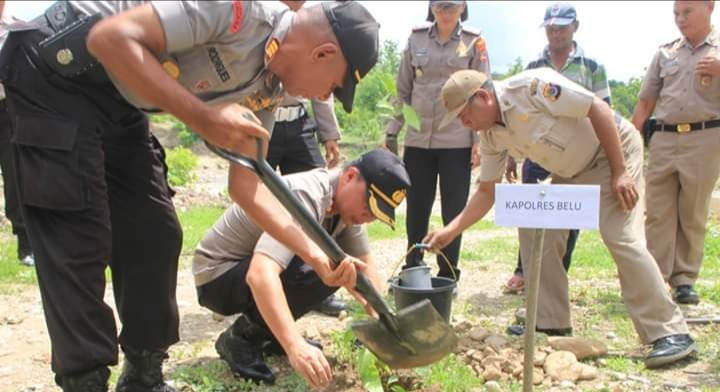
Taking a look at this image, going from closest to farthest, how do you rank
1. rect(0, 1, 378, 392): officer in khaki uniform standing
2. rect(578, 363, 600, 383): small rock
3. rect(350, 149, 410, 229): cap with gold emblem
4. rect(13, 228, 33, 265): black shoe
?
1. rect(0, 1, 378, 392): officer in khaki uniform standing
2. rect(350, 149, 410, 229): cap with gold emblem
3. rect(578, 363, 600, 383): small rock
4. rect(13, 228, 33, 265): black shoe

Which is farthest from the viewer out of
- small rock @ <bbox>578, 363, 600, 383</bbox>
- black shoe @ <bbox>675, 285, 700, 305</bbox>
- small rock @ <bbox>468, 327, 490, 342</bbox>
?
black shoe @ <bbox>675, 285, 700, 305</bbox>

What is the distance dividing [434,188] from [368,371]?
2315 millimetres

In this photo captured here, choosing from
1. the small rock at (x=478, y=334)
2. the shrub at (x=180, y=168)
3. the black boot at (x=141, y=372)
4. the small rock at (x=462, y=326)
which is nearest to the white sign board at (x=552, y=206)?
the small rock at (x=478, y=334)

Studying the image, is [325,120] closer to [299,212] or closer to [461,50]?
[461,50]

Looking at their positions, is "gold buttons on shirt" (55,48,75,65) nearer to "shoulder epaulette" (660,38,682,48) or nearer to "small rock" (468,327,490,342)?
"small rock" (468,327,490,342)

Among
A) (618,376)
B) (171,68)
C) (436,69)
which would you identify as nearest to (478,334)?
(618,376)

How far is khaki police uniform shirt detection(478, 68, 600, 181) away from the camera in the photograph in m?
3.53

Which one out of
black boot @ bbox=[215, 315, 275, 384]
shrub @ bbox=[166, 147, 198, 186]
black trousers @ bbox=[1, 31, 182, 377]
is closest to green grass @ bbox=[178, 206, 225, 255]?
shrub @ bbox=[166, 147, 198, 186]

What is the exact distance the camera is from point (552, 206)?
2756mm

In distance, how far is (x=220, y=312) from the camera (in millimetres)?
3270

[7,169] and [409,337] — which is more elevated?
[7,169]

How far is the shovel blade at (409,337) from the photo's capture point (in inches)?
102

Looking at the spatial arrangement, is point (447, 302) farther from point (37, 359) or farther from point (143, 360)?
point (37, 359)

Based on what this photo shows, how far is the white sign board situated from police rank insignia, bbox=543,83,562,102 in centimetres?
87
